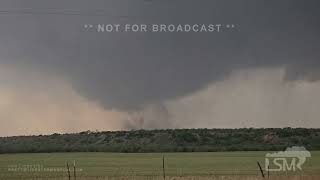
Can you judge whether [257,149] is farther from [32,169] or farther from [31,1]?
[31,1]

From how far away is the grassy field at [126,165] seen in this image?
4.34m

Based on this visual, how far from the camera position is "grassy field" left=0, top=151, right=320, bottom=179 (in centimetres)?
434

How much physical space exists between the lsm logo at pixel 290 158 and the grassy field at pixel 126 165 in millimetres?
64

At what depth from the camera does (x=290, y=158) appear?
4.42 meters

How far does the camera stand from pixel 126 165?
4.32 m

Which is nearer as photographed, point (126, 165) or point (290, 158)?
point (126, 165)

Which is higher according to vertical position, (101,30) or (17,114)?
(101,30)

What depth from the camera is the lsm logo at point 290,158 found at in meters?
4.40

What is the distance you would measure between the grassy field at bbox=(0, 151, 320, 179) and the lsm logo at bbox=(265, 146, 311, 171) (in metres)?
0.06

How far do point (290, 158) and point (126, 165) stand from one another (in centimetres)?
187

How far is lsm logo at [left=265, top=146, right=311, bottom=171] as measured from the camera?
440 cm

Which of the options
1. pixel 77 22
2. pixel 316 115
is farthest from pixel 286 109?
pixel 77 22

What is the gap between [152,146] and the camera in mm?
4418

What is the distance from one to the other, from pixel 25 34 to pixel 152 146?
1.89m
